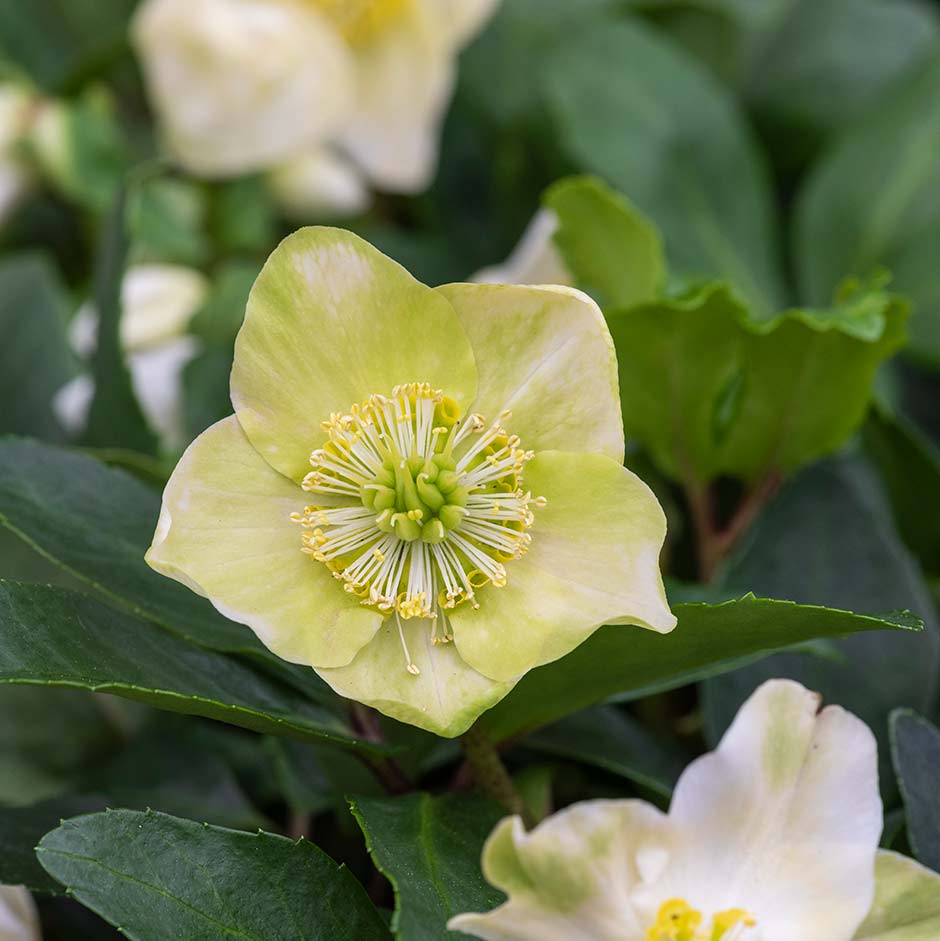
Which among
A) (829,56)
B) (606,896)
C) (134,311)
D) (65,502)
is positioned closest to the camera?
(606,896)

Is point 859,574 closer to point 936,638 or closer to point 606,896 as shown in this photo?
point 936,638

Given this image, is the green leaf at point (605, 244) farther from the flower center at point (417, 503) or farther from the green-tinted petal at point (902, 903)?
the green-tinted petal at point (902, 903)

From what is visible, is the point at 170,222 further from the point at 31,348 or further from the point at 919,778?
the point at 919,778

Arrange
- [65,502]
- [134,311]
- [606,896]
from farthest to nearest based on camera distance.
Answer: [134,311] < [65,502] < [606,896]

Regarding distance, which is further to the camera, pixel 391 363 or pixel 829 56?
pixel 829 56

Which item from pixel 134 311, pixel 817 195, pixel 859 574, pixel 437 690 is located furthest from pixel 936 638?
pixel 134 311

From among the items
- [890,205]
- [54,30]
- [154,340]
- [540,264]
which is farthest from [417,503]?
[54,30]

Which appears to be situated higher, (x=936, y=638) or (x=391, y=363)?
(x=391, y=363)
